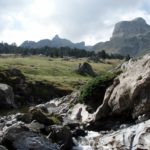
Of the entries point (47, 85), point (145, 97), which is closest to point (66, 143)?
point (145, 97)

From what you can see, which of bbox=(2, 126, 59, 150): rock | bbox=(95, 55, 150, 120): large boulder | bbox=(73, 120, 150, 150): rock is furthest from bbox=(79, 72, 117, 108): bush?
bbox=(2, 126, 59, 150): rock

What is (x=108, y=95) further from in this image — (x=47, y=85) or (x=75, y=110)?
(x=47, y=85)

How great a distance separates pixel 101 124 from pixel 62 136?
13.3m

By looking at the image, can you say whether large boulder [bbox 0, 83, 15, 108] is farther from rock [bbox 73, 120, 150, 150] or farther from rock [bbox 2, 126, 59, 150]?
rock [bbox 2, 126, 59, 150]

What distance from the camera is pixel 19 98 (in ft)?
392

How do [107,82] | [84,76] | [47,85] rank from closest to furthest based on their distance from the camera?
[107,82] → [47,85] → [84,76]

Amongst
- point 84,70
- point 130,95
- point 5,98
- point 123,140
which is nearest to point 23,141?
point 123,140

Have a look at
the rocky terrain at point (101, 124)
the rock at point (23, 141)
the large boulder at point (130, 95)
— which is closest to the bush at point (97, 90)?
the rocky terrain at point (101, 124)

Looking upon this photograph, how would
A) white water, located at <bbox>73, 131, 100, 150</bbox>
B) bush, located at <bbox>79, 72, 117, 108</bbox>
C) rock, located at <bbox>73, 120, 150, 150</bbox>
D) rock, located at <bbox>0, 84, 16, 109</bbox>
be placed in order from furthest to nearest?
rock, located at <bbox>0, 84, 16, 109</bbox> → bush, located at <bbox>79, 72, 117, 108</bbox> → white water, located at <bbox>73, 131, 100, 150</bbox> → rock, located at <bbox>73, 120, 150, 150</bbox>

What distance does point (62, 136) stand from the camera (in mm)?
48312

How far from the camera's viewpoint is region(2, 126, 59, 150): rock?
44156mm

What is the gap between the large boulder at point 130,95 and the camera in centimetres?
5728

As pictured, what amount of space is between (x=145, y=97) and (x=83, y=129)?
957 cm

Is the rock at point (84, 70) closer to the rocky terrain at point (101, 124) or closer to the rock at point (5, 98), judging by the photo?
the rock at point (5, 98)
